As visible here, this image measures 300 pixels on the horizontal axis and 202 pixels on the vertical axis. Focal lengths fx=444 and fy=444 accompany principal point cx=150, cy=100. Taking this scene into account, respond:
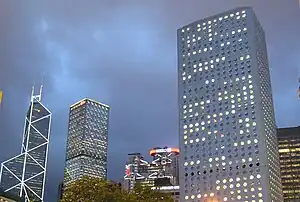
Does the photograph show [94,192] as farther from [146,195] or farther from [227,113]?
[227,113]

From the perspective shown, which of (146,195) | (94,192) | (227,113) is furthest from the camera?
(227,113)

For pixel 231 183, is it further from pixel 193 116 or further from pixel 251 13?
pixel 251 13

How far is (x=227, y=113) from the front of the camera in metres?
160

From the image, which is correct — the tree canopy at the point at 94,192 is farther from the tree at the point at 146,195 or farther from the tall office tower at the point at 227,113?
the tall office tower at the point at 227,113

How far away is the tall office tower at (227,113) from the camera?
150875 millimetres

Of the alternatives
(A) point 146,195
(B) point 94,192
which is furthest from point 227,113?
(B) point 94,192

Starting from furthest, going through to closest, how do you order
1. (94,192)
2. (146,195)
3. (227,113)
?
(227,113)
(146,195)
(94,192)

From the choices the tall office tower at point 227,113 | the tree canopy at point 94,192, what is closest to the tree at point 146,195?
the tree canopy at point 94,192

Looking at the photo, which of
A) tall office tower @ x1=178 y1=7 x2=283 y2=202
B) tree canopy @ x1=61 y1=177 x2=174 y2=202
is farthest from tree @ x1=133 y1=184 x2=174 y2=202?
tall office tower @ x1=178 y1=7 x2=283 y2=202

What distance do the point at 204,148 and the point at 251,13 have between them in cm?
5293

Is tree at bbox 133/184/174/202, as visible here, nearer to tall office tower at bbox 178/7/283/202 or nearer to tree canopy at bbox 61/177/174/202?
tree canopy at bbox 61/177/174/202

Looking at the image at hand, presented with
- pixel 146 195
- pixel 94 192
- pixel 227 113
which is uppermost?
pixel 227 113

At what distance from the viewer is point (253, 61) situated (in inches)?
6255

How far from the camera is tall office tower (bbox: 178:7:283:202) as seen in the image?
151 meters
